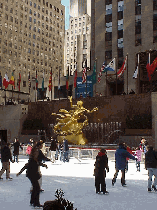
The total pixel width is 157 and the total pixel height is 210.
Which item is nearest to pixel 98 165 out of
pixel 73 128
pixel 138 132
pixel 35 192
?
pixel 35 192

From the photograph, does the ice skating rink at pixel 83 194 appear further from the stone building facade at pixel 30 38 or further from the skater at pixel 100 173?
the stone building facade at pixel 30 38

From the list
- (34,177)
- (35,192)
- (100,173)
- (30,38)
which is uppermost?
(30,38)

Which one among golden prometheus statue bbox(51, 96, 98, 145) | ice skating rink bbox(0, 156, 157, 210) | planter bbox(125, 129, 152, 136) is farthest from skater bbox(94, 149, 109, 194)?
golden prometheus statue bbox(51, 96, 98, 145)

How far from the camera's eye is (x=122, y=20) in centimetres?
5525

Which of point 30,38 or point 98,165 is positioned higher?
point 30,38

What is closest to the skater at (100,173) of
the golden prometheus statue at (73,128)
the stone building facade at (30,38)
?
the golden prometheus statue at (73,128)

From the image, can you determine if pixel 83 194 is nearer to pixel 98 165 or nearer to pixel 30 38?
pixel 98 165

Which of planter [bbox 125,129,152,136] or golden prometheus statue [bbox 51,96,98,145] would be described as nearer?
planter [bbox 125,129,152,136]

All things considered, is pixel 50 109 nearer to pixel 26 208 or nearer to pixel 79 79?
pixel 79 79

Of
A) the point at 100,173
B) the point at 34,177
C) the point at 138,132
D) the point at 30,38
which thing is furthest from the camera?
the point at 30,38

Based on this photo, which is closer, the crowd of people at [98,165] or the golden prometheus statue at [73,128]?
the crowd of people at [98,165]

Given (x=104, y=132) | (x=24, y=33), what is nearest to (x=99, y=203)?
(x=104, y=132)

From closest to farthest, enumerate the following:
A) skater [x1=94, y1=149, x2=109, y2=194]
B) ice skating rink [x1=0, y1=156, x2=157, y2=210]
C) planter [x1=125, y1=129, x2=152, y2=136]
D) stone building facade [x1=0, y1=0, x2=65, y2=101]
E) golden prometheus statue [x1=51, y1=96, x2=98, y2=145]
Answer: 1. ice skating rink [x1=0, y1=156, x2=157, y2=210]
2. skater [x1=94, y1=149, x2=109, y2=194]
3. planter [x1=125, y1=129, x2=152, y2=136]
4. golden prometheus statue [x1=51, y1=96, x2=98, y2=145]
5. stone building facade [x1=0, y1=0, x2=65, y2=101]

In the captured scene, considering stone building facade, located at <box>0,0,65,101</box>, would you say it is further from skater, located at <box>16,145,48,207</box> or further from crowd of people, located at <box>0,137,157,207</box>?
skater, located at <box>16,145,48,207</box>
